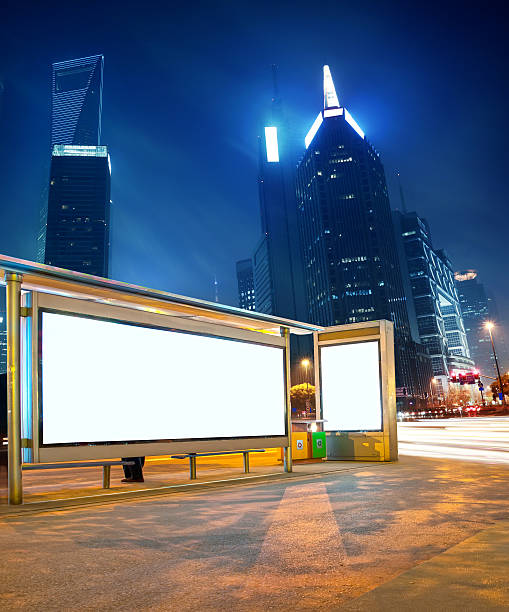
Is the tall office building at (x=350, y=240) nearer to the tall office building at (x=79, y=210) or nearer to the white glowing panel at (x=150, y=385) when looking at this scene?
the tall office building at (x=79, y=210)

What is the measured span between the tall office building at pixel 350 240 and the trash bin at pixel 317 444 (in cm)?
11326

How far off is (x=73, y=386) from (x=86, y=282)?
1.64m

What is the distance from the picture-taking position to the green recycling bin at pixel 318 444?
1486 cm

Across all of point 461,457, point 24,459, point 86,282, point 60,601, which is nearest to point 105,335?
point 86,282

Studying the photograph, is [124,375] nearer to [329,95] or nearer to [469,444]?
[469,444]

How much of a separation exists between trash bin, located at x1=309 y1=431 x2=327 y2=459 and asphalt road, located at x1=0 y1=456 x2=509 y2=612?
649cm

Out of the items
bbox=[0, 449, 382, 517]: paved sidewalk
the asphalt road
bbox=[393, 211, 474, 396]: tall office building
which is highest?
bbox=[393, 211, 474, 396]: tall office building

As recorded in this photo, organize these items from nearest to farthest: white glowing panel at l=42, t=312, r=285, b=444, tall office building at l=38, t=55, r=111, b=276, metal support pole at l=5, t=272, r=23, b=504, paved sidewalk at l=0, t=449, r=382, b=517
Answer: metal support pole at l=5, t=272, r=23, b=504
paved sidewalk at l=0, t=449, r=382, b=517
white glowing panel at l=42, t=312, r=285, b=444
tall office building at l=38, t=55, r=111, b=276

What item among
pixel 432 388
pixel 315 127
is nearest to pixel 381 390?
pixel 315 127

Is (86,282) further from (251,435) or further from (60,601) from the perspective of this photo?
(60,601)

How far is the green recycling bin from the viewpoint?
14.9 metres

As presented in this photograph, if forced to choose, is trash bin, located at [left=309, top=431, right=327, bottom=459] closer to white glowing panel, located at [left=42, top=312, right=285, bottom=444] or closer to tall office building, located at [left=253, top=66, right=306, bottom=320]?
white glowing panel, located at [left=42, top=312, right=285, bottom=444]

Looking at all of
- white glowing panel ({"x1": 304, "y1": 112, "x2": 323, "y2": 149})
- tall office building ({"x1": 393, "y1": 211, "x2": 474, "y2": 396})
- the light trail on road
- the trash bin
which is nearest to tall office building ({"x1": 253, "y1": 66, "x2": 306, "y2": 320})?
white glowing panel ({"x1": 304, "y1": 112, "x2": 323, "y2": 149})

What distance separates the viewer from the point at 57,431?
7.85m
